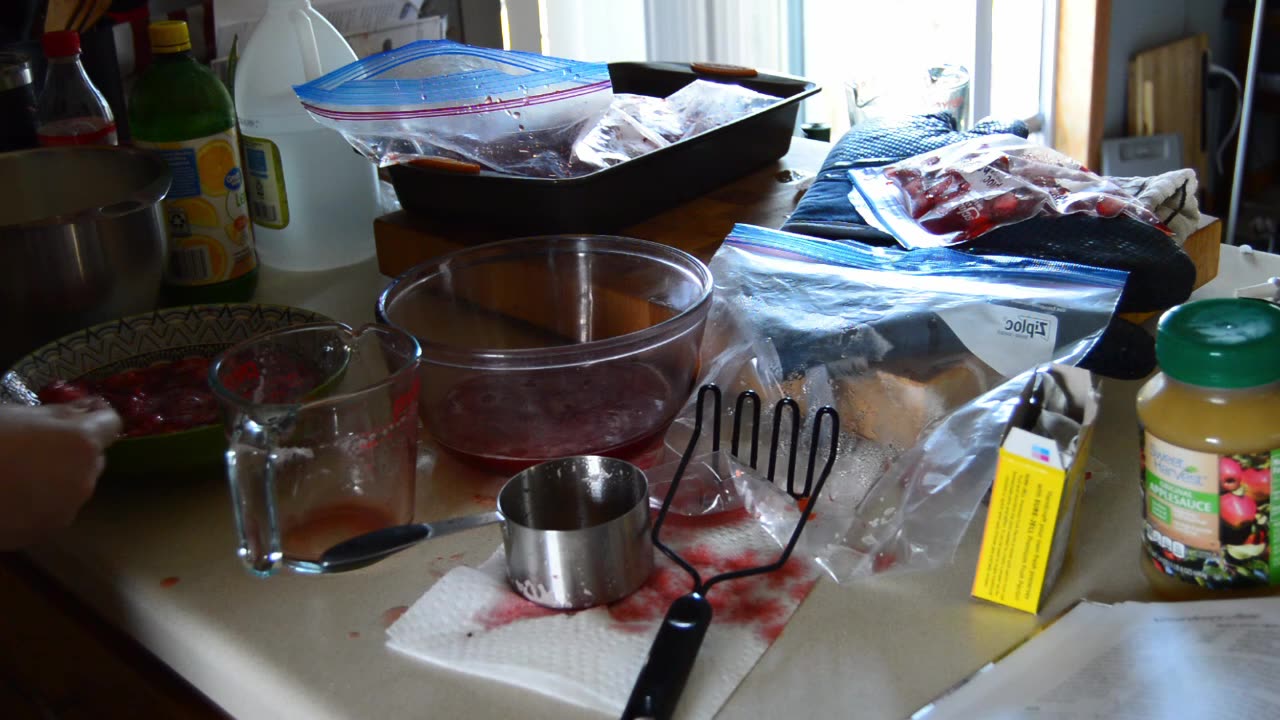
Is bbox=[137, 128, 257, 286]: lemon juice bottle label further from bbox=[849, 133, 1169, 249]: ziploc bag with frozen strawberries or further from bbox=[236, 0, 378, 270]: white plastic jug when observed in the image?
bbox=[849, 133, 1169, 249]: ziploc bag with frozen strawberries

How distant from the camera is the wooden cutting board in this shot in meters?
2.53

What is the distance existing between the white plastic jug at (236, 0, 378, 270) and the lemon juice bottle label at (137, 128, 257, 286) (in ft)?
0.13

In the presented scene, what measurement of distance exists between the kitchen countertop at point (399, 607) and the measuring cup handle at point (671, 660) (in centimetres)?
3

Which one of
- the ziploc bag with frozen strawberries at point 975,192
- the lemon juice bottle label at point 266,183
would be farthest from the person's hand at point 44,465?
the ziploc bag with frozen strawberries at point 975,192

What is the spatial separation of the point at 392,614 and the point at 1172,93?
8.31 feet

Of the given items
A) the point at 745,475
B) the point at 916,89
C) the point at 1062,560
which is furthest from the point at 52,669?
the point at 916,89

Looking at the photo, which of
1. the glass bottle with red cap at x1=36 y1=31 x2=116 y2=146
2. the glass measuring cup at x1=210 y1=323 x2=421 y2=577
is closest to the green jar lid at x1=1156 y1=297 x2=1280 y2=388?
the glass measuring cup at x1=210 y1=323 x2=421 y2=577

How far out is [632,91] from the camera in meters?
1.22

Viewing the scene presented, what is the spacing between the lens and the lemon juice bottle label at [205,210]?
3.03 ft

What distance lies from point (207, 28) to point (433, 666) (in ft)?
2.93

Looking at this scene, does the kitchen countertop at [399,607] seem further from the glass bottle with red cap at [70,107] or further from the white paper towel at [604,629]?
the glass bottle with red cap at [70,107]

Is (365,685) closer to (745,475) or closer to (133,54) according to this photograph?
(745,475)

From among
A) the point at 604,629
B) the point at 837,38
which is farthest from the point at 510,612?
the point at 837,38

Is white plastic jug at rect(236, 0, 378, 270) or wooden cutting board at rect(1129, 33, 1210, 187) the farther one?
wooden cutting board at rect(1129, 33, 1210, 187)
